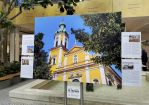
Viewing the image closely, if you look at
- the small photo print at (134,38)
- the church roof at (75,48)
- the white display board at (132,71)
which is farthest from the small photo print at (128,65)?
the church roof at (75,48)

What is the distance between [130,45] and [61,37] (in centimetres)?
100

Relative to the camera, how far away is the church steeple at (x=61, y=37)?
3.41m

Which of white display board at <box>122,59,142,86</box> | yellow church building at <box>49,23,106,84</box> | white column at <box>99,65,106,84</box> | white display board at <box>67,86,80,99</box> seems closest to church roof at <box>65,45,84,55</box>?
yellow church building at <box>49,23,106,84</box>

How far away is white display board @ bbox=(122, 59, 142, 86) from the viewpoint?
297 cm

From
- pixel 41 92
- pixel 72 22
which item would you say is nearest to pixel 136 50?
pixel 72 22

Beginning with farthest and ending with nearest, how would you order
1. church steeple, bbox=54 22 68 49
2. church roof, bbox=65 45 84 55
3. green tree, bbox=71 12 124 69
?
church steeple, bbox=54 22 68 49 → church roof, bbox=65 45 84 55 → green tree, bbox=71 12 124 69

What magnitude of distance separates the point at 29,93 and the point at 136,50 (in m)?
2.33

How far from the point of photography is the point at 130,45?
3.01 meters

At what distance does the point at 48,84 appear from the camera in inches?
232

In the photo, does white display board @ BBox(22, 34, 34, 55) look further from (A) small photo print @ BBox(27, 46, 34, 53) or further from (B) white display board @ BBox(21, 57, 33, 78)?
(B) white display board @ BBox(21, 57, 33, 78)

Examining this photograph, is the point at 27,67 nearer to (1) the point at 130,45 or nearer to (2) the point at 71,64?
(2) the point at 71,64

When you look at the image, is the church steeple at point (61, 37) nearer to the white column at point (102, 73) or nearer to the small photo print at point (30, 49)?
the small photo print at point (30, 49)

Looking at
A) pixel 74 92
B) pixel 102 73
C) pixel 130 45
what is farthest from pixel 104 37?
pixel 74 92

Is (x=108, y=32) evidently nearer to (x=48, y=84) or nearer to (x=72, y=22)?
(x=72, y=22)
